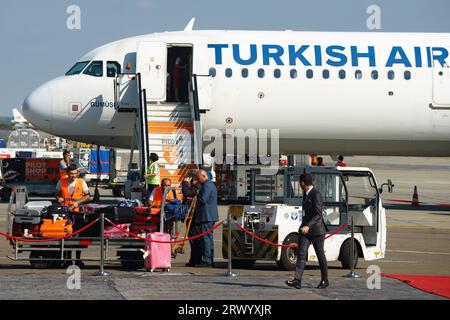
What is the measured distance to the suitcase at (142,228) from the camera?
17.9 meters

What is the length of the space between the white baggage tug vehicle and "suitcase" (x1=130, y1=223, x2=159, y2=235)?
1.28 m

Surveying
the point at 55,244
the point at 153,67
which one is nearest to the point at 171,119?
the point at 153,67

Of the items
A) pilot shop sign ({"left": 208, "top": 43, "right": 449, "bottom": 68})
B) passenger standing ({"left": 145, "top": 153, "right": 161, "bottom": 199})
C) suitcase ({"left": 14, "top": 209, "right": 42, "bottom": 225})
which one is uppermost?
pilot shop sign ({"left": 208, "top": 43, "right": 449, "bottom": 68})

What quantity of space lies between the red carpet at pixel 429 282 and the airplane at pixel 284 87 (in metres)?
14.0

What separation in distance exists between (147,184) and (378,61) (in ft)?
31.9

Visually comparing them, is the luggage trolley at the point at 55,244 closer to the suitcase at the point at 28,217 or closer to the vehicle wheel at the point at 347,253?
the suitcase at the point at 28,217

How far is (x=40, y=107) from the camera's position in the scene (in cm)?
3075

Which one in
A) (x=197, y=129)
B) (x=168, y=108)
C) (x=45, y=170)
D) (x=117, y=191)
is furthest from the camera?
(x=117, y=191)

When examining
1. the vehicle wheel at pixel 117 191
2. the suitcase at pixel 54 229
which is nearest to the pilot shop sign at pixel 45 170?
the vehicle wheel at pixel 117 191

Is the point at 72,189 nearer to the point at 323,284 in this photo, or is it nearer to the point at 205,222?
the point at 205,222

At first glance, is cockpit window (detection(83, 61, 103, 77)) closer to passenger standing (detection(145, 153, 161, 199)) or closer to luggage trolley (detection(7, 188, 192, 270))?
passenger standing (detection(145, 153, 161, 199))

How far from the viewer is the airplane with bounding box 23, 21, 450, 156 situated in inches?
1208

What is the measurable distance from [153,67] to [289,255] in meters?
12.9

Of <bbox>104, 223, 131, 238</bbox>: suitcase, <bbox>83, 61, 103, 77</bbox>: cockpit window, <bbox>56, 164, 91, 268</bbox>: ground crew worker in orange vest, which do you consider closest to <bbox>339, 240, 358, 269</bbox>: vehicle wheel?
<bbox>104, 223, 131, 238</bbox>: suitcase
